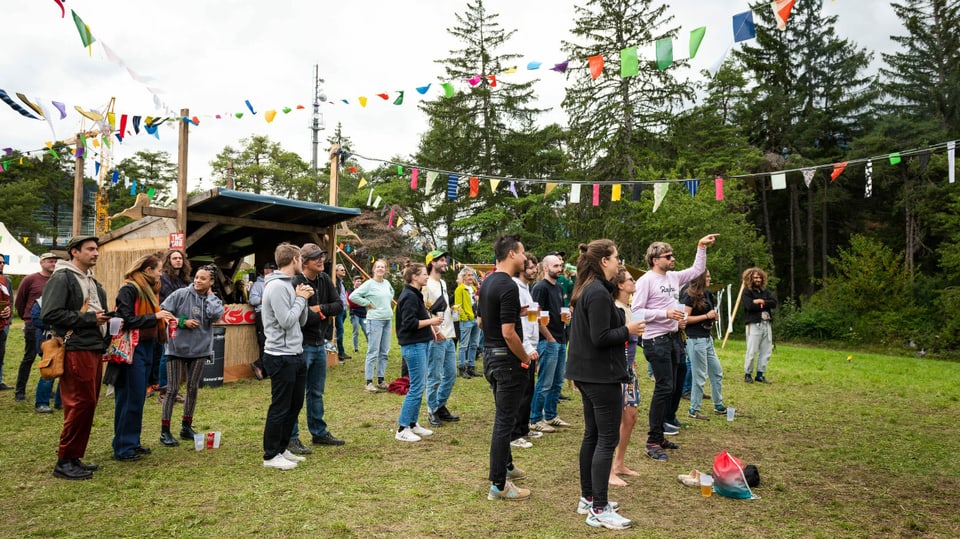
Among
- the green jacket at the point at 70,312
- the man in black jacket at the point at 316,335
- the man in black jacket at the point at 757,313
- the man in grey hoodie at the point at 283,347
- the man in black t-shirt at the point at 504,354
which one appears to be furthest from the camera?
the man in black jacket at the point at 757,313

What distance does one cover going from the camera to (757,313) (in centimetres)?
950

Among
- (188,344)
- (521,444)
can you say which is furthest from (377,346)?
(521,444)

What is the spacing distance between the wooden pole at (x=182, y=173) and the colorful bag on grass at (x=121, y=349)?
4.67 meters

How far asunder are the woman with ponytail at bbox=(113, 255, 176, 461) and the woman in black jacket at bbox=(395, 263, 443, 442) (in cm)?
200

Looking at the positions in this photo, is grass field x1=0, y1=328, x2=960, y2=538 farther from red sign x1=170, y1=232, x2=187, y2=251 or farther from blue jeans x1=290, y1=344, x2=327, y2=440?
red sign x1=170, y1=232, x2=187, y2=251

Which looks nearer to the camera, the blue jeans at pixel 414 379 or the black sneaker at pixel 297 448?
the black sneaker at pixel 297 448

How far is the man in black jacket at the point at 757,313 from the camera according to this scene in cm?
942

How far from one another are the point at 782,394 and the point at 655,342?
464 cm

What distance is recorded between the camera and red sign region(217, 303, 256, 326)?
9188 millimetres

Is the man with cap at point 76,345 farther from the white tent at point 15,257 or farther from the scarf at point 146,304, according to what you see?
the white tent at point 15,257

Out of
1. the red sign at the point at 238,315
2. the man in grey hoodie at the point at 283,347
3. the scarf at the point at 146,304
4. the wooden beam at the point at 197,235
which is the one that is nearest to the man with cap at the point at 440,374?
the man in grey hoodie at the point at 283,347

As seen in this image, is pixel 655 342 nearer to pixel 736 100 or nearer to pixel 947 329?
pixel 947 329

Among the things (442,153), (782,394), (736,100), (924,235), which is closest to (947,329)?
(924,235)

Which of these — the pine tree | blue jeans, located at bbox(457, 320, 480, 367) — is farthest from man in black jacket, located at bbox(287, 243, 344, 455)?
the pine tree
